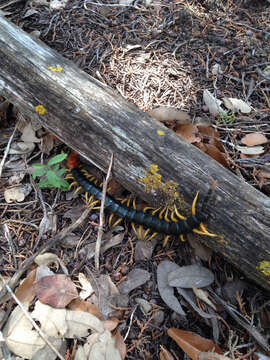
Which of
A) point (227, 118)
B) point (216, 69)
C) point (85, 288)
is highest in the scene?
point (216, 69)

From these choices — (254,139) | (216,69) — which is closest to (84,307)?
(254,139)

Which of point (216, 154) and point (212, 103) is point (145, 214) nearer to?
point (216, 154)

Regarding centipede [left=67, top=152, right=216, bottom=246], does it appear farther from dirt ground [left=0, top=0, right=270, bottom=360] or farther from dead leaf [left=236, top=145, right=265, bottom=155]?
dead leaf [left=236, top=145, right=265, bottom=155]

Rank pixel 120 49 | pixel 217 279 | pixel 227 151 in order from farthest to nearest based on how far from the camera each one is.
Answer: pixel 120 49 → pixel 227 151 → pixel 217 279

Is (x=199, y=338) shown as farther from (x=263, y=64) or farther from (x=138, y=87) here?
(x=263, y=64)

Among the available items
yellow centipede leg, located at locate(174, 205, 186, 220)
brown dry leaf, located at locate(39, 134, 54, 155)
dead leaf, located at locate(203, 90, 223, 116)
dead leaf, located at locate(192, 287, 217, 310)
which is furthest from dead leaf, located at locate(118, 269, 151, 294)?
dead leaf, located at locate(203, 90, 223, 116)

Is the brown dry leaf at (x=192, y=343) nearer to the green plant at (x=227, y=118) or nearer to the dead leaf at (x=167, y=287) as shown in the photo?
the dead leaf at (x=167, y=287)

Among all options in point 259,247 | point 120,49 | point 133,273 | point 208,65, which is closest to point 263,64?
point 208,65

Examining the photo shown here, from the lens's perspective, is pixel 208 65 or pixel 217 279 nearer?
pixel 217 279
